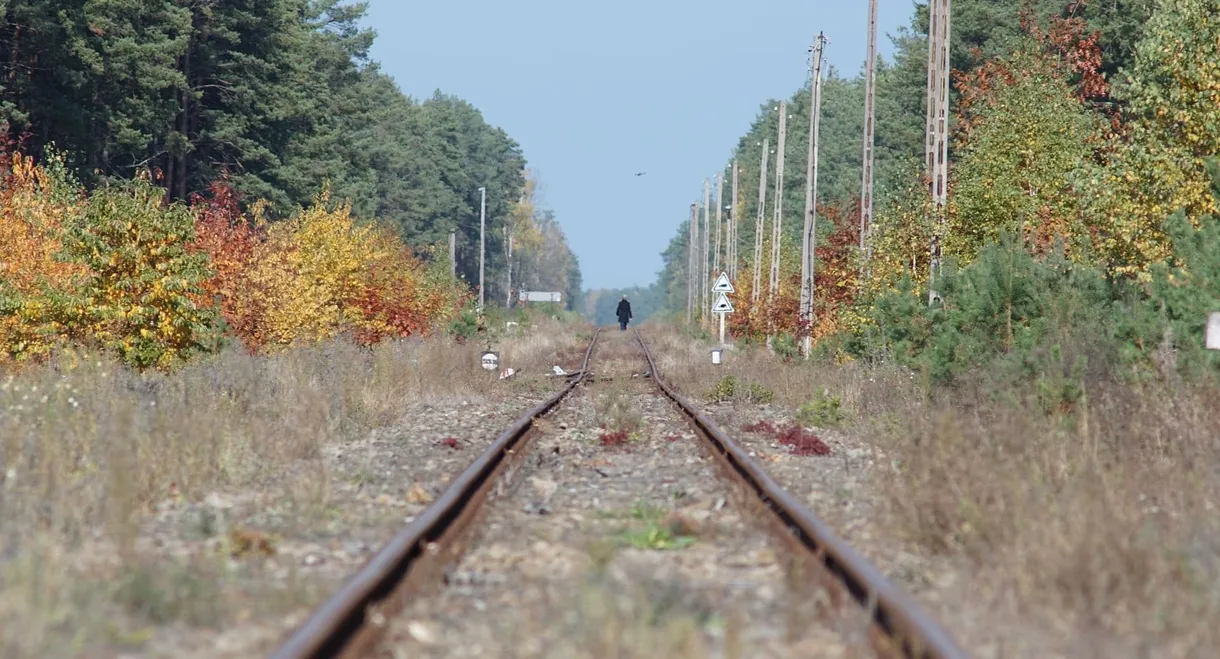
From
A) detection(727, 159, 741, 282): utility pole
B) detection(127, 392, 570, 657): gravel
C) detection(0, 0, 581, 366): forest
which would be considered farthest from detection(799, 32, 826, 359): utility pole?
detection(727, 159, 741, 282): utility pole

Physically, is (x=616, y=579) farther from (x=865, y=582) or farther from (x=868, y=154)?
(x=868, y=154)

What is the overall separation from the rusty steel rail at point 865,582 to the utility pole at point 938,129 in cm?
1406

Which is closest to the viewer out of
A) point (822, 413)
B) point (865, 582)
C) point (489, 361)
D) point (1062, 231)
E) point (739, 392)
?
point (865, 582)

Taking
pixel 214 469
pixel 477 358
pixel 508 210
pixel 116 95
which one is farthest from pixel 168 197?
pixel 508 210

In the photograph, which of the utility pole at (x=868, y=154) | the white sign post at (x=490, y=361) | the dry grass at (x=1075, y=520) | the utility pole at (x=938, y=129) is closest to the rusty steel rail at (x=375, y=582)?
the dry grass at (x=1075, y=520)

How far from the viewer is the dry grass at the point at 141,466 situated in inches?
264

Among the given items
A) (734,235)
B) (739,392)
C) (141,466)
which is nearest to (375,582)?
(141,466)

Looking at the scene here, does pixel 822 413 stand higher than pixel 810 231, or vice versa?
pixel 810 231

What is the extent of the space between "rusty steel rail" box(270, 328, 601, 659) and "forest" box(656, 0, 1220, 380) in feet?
21.2

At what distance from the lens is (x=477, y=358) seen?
3106 cm

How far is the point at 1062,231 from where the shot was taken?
1047 inches

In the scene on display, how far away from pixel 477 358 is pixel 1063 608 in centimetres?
2434

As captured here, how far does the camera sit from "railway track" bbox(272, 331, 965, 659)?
644cm

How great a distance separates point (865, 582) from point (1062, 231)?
20732 millimetres
